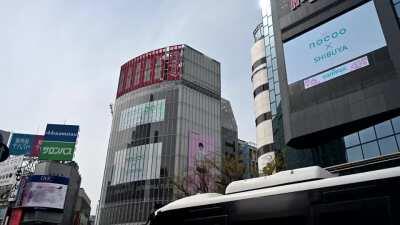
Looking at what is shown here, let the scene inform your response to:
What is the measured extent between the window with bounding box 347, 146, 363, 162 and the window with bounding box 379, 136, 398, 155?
1.50 meters

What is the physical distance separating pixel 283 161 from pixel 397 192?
2809 centimetres

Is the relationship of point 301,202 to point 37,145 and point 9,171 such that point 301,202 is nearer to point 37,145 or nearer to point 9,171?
point 37,145

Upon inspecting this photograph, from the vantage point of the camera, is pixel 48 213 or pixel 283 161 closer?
pixel 283 161

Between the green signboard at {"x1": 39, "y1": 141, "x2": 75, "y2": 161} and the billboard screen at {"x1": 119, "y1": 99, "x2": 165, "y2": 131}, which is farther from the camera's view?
the billboard screen at {"x1": 119, "y1": 99, "x2": 165, "y2": 131}

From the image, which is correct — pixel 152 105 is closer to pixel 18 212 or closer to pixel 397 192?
pixel 18 212

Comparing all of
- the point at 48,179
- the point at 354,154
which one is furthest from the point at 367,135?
the point at 48,179

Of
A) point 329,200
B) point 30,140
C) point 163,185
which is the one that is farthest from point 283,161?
point 30,140

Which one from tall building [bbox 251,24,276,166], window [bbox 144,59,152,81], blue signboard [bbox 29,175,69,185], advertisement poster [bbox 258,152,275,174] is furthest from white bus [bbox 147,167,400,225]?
window [bbox 144,59,152,81]

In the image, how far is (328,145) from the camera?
2609cm

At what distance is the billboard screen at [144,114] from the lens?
66250 mm

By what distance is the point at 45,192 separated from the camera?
5419cm

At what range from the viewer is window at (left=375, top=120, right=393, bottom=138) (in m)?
22.2

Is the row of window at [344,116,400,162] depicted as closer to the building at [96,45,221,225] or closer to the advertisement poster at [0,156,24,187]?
the building at [96,45,221,225]

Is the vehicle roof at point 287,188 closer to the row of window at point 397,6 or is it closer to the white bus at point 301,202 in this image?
the white bus at point 301,202
